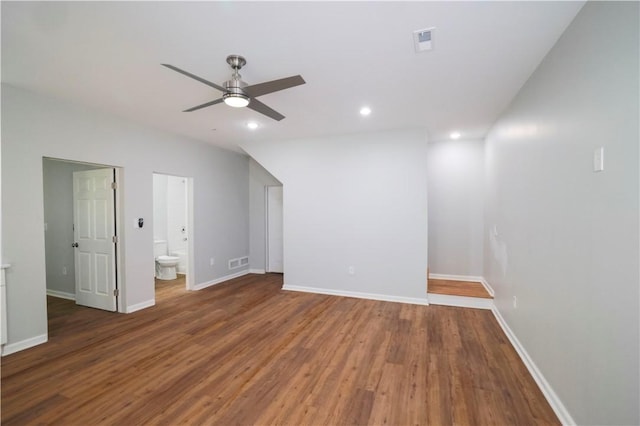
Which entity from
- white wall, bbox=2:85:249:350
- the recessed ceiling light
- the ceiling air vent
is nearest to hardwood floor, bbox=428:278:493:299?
the recessed ceiling light

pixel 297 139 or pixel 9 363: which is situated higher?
pixel 297 139

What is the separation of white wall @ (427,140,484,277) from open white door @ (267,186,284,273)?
325 centimetres

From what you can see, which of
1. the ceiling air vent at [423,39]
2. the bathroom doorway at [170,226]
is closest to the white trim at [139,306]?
the bathroom doorway at [170,226]

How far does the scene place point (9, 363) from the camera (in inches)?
102

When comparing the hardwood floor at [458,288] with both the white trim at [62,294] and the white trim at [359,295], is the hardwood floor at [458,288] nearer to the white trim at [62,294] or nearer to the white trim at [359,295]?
the white trim at [359,295]

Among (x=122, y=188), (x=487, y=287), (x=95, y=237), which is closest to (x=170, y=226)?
(x=95, y=237)

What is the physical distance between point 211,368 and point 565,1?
381cm

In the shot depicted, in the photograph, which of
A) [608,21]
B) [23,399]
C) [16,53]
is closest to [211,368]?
[23,399]

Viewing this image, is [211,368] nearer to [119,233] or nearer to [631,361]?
[119,233]

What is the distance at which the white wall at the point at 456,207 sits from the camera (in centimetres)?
501

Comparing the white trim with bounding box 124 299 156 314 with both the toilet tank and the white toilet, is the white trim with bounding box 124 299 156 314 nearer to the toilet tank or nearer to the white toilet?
the white toilet

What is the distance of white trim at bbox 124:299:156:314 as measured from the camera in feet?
12.7

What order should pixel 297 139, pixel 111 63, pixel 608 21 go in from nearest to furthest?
pixel 608 21 → pixel 111 63 → pixel 297 139

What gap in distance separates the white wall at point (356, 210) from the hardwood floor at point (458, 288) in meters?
0.41
